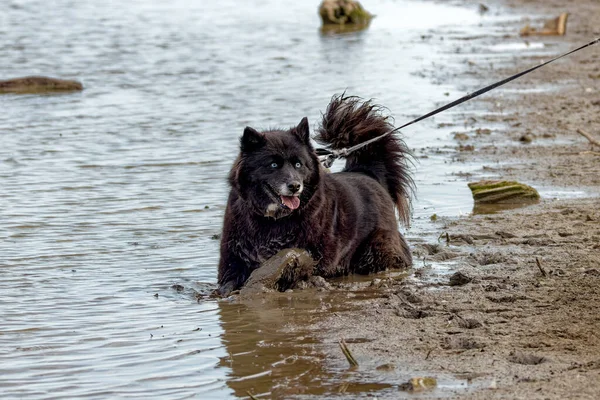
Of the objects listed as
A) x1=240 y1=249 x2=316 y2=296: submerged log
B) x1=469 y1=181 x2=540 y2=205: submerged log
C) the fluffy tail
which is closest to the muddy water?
x1=240 y1=249 x2=316 y2=296: submerged log

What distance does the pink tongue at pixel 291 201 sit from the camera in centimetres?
726

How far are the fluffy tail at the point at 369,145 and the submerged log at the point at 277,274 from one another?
5.04 ft

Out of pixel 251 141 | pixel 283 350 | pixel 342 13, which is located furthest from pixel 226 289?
pixel 342 13

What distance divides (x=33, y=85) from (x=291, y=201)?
11.3 meters

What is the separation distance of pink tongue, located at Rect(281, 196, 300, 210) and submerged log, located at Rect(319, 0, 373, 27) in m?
22.1

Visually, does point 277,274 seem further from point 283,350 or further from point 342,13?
point 342,13

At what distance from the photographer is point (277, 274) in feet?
23.9

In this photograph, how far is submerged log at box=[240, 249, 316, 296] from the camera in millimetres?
7281

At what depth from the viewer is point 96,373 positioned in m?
5.66

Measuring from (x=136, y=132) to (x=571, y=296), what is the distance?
8649mm

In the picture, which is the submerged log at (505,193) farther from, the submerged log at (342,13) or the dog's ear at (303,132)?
the submerged log at (342,13)

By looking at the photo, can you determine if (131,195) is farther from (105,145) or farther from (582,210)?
(582,210)

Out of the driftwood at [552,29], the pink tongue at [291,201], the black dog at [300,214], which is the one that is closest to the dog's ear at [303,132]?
the black dog at [300,214]

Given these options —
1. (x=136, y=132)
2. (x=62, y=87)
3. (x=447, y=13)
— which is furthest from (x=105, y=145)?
(x=447, y=13)
